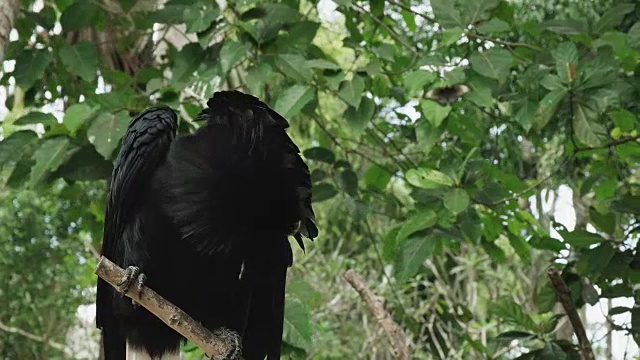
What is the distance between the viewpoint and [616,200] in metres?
3.03

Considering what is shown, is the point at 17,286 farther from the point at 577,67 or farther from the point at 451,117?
the point at 577,67

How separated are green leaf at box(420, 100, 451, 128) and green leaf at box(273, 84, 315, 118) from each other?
40 cm

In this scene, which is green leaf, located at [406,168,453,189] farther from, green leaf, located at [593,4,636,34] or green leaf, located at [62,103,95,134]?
green leaf, located at [62,103,95,134]

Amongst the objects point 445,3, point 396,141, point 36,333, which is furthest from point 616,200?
point 36,333

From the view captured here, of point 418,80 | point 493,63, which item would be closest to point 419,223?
point 418,80

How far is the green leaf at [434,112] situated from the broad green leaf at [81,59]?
123 cm

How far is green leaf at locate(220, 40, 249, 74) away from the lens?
294 cm

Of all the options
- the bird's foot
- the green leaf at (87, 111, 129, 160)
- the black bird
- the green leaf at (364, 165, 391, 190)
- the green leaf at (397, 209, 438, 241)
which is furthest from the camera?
the green leaf at (364, 165, 391, 190)

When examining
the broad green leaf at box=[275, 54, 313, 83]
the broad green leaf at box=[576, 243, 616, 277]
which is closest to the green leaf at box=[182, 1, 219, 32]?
the broad green leaf at box=[275, 54, 313, 83]

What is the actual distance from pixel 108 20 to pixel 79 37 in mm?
191

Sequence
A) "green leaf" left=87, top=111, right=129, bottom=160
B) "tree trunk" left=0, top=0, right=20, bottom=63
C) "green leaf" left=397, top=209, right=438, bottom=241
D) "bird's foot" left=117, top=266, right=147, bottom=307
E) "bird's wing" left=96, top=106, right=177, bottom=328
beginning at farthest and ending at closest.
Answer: "green leaf" left=397, top=209, right=438, bottom=241 < "green leaf" left=87, top=111, right=129, bottom=160 < "tree trunk" left=0, top=0, right=20, bottom=63 < "bird's wing" left=96, top=106, right=177, bottom=328 < "bird's foot" left=117, top=266, right=147, bottom=307

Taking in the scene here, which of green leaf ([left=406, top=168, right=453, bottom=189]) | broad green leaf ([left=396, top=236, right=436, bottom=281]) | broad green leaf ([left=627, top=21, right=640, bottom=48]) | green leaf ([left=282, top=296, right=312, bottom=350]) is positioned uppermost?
broad green leaf ([left=627, top=21, right=640, bottom=48])

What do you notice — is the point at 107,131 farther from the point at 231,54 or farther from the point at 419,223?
the point at 419,223

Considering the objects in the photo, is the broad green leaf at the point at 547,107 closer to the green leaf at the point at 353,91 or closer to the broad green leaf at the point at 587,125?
the broad green leaf at the point at 587,125
